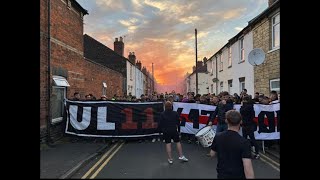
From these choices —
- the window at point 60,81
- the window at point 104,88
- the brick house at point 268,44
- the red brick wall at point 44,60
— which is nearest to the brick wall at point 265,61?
the brick house at point 268,44

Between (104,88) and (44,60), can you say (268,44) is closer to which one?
(44,60)

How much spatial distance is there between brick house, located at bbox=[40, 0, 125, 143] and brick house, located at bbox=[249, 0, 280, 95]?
865 centimetres

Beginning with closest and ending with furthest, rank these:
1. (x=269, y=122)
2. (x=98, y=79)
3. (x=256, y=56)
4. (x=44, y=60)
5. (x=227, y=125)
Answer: (x=227, y=125)
(x=269, y=122)
(x=44, y=60)
(x=256, y=56)
(x=98, y=79)

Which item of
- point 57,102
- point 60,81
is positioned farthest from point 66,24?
point 57,102

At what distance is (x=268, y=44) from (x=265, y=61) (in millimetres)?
858

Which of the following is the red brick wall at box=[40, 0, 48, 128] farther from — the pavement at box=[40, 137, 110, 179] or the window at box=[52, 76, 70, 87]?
the pavement at box=[40, 137, 110, 179]

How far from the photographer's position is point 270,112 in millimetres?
10562

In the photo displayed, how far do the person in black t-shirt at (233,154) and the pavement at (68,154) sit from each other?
3.54m

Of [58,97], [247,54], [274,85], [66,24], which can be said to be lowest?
[58,97]

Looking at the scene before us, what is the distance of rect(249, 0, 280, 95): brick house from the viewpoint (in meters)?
14.0

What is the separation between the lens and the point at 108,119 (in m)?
12.1

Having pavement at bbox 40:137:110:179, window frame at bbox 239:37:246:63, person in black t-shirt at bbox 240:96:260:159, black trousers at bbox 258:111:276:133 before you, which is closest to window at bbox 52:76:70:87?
pavement at bbox 40:137:110:179

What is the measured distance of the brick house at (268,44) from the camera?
14.0m
